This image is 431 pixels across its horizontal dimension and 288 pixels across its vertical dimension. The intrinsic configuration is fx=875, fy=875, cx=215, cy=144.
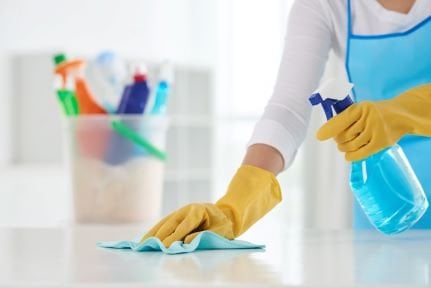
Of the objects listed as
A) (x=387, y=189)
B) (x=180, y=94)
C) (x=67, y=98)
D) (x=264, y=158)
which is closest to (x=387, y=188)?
(x=387, y=189)

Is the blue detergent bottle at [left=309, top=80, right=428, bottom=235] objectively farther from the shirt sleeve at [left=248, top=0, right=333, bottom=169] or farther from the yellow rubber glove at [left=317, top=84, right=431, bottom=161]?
the shirt sleeve at [left=248, top=0, right=333, bottom=169]

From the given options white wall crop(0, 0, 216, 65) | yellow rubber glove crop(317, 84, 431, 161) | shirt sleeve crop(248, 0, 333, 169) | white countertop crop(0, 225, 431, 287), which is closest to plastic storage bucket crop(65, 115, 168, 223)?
shirt sleeve crop(248, 0, 333, 169)

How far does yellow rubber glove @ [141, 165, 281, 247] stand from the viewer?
112 cm

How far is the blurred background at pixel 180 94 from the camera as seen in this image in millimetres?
3256

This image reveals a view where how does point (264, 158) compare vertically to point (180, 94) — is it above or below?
below

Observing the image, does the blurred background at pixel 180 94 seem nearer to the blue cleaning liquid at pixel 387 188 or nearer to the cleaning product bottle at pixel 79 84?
the cleaning product bottle at pixel 79 84

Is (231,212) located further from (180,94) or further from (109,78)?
(180,94)

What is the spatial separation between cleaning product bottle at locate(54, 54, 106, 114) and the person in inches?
22.5

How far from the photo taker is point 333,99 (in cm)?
109

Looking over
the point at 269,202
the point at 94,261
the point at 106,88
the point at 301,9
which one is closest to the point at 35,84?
the point at 106,88

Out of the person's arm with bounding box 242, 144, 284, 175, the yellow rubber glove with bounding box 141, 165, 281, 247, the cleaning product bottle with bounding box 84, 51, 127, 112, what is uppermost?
the cleaning product bottle with bounding box 84, 51, 127, 112

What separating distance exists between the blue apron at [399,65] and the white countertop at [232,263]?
30 centimetres

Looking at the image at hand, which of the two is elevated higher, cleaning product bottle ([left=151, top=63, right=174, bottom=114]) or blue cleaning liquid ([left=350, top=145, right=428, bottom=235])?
cleaning product bottle ([left=151, top=63, right=174, bottom=114])

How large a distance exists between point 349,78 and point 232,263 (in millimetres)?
771
